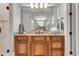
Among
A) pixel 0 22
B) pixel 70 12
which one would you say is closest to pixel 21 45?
pixel 0 22

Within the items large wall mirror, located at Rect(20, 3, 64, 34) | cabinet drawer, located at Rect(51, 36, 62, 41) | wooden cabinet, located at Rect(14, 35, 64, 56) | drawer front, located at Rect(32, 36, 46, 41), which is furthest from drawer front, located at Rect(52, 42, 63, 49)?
large wall mirror, located at Rect(20, 3, 64, 34)

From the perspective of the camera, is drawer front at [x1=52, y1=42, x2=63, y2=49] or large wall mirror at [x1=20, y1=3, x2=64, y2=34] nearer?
drawer front at [x1=52, y1=42, x2=63, y2=49]

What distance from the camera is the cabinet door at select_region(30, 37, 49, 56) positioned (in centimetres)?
416

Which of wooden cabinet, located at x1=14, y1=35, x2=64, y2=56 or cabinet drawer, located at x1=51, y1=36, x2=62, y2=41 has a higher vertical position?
cabinet drawer, located at x1=51, y1=36, x2=62, y2=41

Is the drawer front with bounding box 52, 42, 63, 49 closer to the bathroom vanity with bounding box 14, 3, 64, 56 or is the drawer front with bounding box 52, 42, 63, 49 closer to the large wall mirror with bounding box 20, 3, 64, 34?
the bathroom vanity with bounding box 14, 3, 64, 56

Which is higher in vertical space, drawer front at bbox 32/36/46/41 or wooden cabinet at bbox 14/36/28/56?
drawer front at bbox 32/36/46/41

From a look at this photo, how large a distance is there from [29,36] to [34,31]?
862 millimetres

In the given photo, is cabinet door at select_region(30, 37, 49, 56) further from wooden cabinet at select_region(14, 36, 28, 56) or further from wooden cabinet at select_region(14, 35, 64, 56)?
wooden cabinet at select_region(14, 36, 28, 56)

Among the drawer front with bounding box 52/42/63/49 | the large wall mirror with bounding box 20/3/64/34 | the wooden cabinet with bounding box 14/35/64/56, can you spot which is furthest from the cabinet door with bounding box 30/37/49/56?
the large wall mirror with bounding box 20/3/64/34

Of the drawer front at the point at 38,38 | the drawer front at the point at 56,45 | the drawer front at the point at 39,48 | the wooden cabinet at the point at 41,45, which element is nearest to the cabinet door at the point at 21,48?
the wooden cabinet at the point at 41,45

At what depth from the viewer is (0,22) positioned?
309 centimetres

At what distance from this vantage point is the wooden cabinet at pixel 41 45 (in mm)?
4152

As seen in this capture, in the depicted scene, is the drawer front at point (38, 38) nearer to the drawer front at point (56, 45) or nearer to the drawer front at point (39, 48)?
the drawer front at point (39, 48)

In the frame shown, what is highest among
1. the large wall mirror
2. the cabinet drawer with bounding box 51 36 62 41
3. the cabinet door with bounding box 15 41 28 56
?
the large wall mirror
